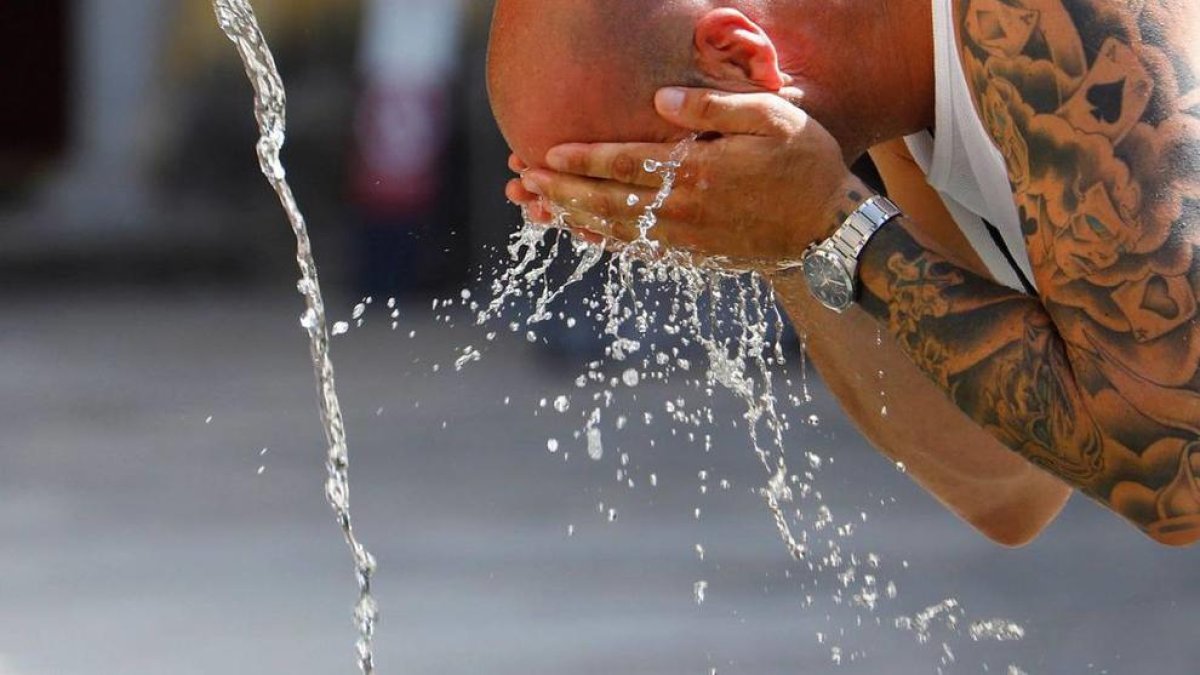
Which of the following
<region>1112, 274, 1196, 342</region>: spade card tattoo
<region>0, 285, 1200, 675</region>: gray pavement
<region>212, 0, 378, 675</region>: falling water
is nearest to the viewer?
<region>1112, 274, 1196, 342</region>: spade card tattoo

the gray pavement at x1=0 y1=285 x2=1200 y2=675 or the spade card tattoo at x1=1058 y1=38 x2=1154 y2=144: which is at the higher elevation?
the spade card tattoo at x1=1058 y1=38 x2=1154 y2=144

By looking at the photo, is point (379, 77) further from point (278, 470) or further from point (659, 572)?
point (659, 572)

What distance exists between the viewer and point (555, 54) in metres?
2.40

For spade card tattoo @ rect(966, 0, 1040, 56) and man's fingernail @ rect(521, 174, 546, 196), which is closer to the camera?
spade card tattoo @ rect(966, 0, 1040, 56)

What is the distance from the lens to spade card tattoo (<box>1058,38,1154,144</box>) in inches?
79.2

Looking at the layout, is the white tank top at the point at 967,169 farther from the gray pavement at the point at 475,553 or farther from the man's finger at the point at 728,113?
the gray pavement at the point at 475,553

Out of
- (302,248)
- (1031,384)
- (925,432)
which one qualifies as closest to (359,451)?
(302,248)

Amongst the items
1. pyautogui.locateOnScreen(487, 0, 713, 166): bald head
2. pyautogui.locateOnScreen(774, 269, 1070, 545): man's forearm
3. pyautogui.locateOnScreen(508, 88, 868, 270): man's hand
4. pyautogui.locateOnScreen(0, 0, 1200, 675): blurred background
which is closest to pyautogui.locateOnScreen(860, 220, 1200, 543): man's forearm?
pyautogui.locateOnScreen(508, 88, 868, 270): man's hand

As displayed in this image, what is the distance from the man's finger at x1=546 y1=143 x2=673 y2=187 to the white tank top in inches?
14.8

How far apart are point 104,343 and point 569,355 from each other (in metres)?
2.68

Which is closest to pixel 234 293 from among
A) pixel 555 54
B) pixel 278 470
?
pixel 278 470

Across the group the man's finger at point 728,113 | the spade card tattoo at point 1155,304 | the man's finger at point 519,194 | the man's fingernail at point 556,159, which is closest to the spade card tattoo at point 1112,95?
the spade card tattoo at point 1155,304

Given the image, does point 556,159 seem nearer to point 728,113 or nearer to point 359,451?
point 728,113

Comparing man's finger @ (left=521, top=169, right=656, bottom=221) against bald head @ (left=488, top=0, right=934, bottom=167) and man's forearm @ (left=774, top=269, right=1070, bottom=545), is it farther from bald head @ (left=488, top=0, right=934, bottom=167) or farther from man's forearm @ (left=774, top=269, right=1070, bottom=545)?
man's forearm @ (left=774, top=269, right=1070, bottom=545)
